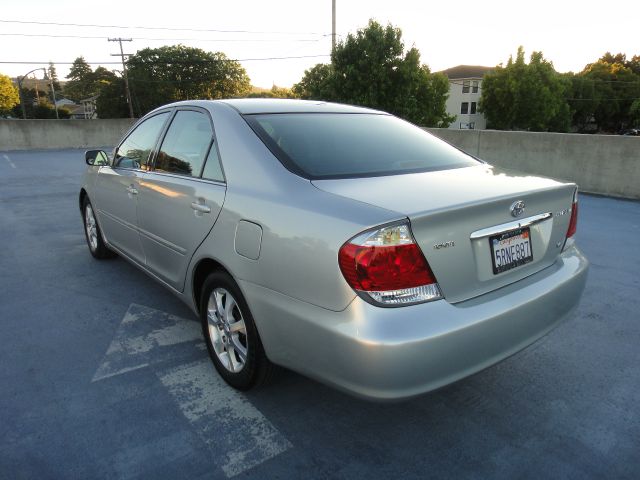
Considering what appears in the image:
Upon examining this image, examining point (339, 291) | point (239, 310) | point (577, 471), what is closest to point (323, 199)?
point (339, 291)

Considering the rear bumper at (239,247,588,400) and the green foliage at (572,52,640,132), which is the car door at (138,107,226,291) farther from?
the green foliage at (572,52,640,132)

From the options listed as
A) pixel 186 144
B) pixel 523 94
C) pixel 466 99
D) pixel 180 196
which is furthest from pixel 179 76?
pixel 180 196

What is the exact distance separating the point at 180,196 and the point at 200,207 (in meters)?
0.31

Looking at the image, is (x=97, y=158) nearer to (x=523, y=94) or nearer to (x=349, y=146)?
(x=349, y=146)

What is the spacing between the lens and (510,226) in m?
2.20

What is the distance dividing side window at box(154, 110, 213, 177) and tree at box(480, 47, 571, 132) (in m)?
52.5

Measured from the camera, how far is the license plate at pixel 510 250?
216cm

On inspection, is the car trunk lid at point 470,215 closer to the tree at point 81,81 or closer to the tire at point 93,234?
the tire at point 93,234

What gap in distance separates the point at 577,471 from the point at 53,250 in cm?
547

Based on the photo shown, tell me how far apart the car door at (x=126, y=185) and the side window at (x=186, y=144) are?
20 cm

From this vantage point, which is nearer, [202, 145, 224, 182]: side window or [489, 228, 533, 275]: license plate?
[489, 228, 533, 275]: license plate

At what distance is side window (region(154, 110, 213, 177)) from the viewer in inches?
116

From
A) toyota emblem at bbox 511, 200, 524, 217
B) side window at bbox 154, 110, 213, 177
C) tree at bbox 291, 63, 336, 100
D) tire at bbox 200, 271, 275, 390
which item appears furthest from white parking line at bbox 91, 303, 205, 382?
tree at bbox 291, 63, 336, 100

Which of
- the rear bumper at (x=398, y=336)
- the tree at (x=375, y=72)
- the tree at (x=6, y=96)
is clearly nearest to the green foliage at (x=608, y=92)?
the tree at (x=375, y=72)
